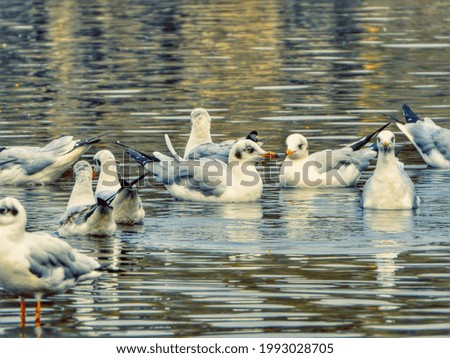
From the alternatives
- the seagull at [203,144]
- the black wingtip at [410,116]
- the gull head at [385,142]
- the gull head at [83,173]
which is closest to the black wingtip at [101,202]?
the gull head at [83,173]

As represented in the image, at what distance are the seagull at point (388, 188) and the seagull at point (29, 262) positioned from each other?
20.7 feet

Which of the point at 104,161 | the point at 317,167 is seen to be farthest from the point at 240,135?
the point at 104,161

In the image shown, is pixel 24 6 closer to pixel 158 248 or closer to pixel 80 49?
pixel 80 49

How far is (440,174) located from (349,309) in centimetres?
856

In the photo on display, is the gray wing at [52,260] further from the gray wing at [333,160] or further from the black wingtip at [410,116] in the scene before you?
the black wingtip at [410,116]

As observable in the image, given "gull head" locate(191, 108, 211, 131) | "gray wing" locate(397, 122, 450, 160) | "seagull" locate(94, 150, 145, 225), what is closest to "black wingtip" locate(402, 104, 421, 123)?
"gray wing" locate(397, 122, 450, 160)

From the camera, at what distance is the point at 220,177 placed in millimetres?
18891

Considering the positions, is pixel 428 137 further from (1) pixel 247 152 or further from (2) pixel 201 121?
(1) pixel 247 152

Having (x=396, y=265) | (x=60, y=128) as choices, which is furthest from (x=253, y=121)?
(x=396, y=265)

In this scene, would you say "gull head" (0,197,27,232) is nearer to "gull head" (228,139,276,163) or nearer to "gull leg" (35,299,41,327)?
"gull leg" (35,299,41,327)

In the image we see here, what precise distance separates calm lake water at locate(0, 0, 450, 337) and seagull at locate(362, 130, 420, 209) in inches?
9.9

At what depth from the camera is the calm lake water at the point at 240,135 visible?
1247cm

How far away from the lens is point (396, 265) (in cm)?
1430

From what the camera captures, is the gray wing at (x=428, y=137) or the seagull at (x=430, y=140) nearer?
the seagull at (x=430, y=140)
